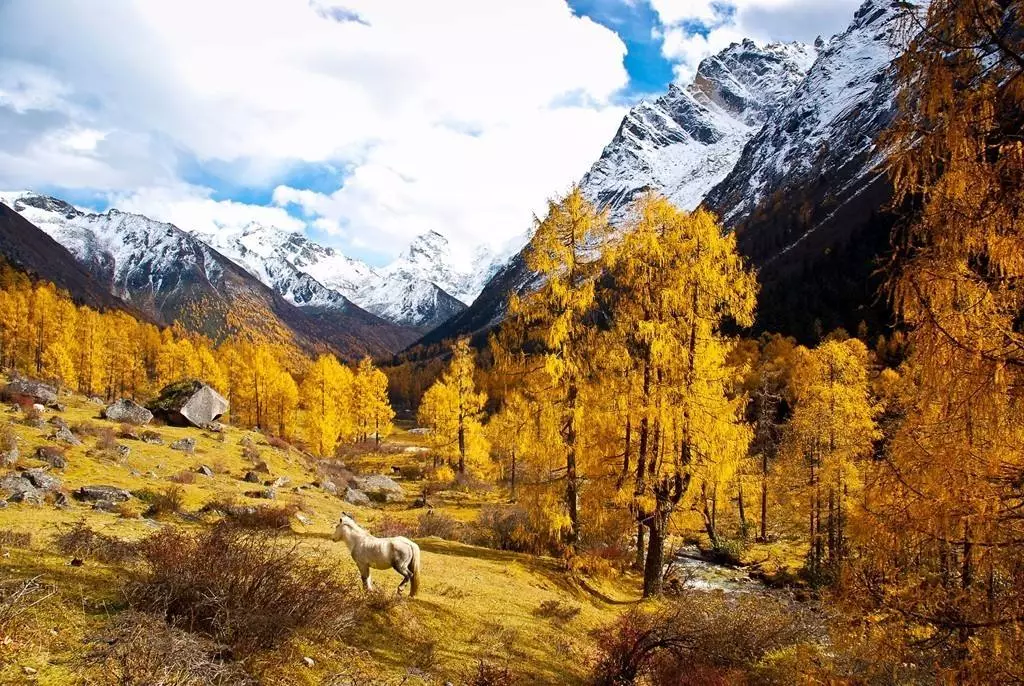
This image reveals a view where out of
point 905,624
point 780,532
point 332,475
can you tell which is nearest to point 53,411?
point 332,475

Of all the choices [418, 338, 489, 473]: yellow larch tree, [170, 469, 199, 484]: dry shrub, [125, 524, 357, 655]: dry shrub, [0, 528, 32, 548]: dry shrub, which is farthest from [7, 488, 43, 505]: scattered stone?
[418, 338, 489, 473]: yellow larch tree

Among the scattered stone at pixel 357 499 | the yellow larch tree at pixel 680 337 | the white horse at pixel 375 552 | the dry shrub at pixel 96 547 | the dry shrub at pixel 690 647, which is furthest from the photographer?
the scattered stone at pixel 357 499

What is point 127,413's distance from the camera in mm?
31781

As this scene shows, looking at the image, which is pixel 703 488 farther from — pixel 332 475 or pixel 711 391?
pixel 332 475

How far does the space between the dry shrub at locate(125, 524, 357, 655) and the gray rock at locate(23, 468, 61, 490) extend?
9439 mm

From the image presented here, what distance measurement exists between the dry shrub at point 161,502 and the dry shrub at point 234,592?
8566 millimetres

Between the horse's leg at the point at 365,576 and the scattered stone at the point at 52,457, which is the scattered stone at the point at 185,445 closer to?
the scattered stone at the point at 52,457

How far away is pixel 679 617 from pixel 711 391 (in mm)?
6248

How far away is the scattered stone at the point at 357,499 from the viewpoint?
99.6 ft

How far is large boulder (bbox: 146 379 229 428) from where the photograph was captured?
3575cm

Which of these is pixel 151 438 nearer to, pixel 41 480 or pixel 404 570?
→ pixel 41 480

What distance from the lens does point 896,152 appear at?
19.0 feet

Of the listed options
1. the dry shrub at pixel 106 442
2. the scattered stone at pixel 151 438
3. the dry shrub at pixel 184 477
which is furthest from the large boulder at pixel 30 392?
the dry shrub at pixel 184 477

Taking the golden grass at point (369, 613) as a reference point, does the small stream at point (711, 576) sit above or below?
below
